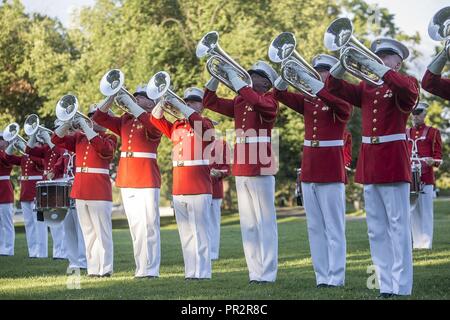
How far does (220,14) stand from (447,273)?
23.1 meters

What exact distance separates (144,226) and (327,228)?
260cm

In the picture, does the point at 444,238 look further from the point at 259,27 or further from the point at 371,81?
the point at 259,27

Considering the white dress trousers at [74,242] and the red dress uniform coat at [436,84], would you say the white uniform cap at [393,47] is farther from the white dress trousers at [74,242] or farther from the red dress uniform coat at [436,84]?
the white dress trousers at [74,242]

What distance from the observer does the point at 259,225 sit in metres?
10.2

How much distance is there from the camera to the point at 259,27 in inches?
1262

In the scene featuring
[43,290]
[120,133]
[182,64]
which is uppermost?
[182,64]

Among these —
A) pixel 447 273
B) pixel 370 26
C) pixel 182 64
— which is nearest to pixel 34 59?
pixel 182 64

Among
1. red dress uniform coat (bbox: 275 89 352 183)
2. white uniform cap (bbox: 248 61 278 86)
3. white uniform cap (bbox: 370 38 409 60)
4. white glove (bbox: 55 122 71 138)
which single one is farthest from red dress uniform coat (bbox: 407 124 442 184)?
white uniform cap (bbox: 370 38 409 60)

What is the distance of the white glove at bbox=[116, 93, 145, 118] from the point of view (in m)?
10.8

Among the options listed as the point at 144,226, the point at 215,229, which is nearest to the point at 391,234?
the point at 144,226

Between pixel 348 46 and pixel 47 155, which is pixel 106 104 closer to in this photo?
pixel 348 46

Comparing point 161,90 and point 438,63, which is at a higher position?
point 161,90

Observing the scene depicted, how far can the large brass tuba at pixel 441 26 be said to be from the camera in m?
7.62
